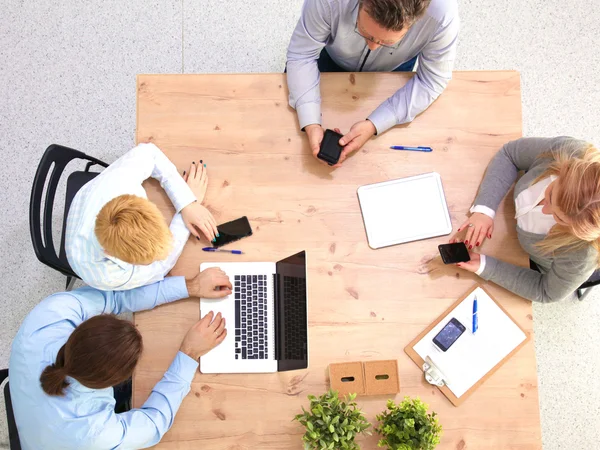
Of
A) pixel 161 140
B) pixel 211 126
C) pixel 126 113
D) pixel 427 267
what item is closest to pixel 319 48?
pixel 211 126

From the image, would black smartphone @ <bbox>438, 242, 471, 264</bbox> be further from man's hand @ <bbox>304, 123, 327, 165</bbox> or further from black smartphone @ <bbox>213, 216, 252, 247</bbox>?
black smartphone @ <bbox>213, 216, 252, 247</bbox>

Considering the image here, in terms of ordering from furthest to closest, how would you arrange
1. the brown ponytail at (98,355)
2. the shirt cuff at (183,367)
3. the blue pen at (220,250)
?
1. the blue pen at (220,250)
2. the shirt cuff at (183,367)
3. the brown ponytail at (98,355)

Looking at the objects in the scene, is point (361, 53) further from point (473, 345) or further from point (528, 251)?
point (473, 345)

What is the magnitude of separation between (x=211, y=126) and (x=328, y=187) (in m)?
0.41

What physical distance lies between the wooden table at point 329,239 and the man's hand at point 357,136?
0.14 feet

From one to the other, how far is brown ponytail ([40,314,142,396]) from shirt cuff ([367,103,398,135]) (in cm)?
89

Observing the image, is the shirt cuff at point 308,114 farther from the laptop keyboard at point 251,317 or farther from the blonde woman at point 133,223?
the laptop keyboard at point 251,317

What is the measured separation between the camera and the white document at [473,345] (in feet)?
4.25

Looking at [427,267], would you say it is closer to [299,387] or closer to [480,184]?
[480,184]

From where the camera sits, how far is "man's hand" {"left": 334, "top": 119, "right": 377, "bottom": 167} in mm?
1383

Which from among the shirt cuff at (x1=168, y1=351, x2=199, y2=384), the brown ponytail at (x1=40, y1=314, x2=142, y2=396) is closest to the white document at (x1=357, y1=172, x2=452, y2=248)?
the shirt cuff at (x1=168, y1=351, x2=199, y2=384)

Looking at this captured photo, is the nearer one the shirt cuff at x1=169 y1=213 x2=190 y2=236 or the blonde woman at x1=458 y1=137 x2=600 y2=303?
the blonde woman at x1=458 y1=137 x2=600 y2=303

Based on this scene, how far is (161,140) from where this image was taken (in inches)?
55.8

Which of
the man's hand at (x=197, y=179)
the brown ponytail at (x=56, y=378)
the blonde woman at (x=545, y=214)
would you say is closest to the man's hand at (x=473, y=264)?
the blonde woman at (x=545, y=214)
